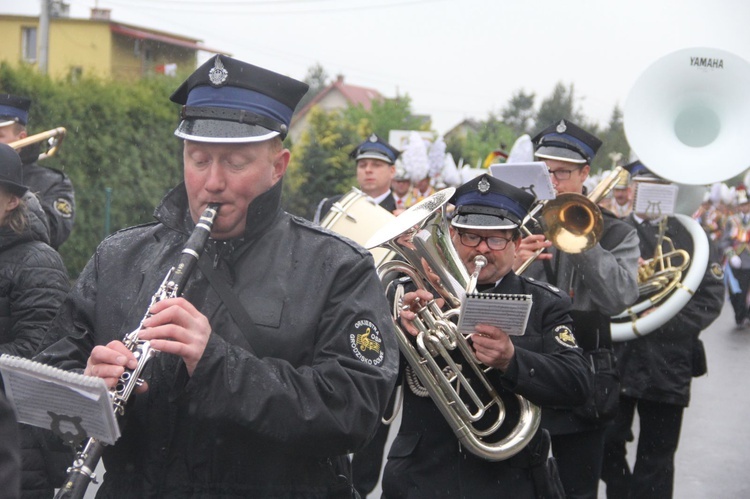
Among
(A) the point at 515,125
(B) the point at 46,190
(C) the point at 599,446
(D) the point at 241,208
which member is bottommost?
(A) the point at 515,125

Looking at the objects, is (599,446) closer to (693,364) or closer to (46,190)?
(693,364)

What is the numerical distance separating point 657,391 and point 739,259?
13.0 meters

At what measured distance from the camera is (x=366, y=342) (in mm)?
2826

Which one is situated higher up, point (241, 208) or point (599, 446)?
point (241, 208)

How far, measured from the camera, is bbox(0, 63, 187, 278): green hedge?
1673 centimetres

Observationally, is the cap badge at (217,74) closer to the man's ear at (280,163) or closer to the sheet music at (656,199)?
the man's ear at (280,163)

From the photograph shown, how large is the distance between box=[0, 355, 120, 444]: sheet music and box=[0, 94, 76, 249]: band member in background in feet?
12.8

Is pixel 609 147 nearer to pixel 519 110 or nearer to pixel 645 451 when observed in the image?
pixel 519 110

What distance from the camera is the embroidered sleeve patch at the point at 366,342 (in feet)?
9.19

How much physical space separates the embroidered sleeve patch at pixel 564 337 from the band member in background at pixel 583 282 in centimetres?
71

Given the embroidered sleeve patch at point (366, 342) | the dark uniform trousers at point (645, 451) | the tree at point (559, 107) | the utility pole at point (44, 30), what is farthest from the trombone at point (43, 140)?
the tree at point (559, 107)

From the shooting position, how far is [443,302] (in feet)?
13.5

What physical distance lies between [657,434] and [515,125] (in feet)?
253

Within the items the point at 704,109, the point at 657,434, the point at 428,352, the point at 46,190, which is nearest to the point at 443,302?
the point at 428,352
